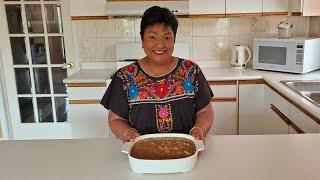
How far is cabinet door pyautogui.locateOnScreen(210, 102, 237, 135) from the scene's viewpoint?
2.74 meters

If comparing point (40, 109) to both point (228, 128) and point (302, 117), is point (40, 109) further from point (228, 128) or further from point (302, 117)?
point (302, 117)

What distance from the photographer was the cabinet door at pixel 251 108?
2.69m

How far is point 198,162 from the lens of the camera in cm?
105

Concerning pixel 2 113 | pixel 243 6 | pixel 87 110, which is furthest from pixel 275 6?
pixel 2 113

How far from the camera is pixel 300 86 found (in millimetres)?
2334

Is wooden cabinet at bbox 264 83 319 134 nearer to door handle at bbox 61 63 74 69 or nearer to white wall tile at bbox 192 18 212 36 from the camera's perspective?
white wall tile at bbox 192 18 212 36

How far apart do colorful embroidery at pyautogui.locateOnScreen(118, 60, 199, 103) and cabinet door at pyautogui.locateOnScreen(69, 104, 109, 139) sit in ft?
4.77

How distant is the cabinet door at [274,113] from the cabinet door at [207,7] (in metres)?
0.79

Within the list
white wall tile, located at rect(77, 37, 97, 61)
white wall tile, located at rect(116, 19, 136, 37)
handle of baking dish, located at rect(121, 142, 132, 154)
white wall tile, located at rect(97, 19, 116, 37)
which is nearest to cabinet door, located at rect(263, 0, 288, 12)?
white wall tile, located at rect(116, 19, 136, 37)

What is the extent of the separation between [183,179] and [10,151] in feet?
2.20

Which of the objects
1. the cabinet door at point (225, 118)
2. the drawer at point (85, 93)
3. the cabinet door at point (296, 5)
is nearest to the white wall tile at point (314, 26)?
the cabinet door at point (296, 5)

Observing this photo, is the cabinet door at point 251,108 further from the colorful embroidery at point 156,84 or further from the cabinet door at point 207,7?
the colorful embroidery at point 156,84

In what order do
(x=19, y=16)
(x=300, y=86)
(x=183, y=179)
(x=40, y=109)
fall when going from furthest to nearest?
(x=40, y=109)
(x=19, y=16)
(x=300, y=86)
(x=183, y=179)

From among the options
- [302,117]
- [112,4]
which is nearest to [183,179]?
[302,117]
